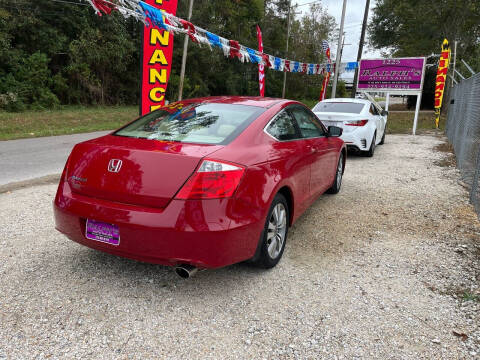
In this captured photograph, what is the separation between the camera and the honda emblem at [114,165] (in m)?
2.71

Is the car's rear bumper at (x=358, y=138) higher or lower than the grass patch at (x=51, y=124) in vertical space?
higher

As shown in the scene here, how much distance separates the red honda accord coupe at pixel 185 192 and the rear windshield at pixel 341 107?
6.26 metres

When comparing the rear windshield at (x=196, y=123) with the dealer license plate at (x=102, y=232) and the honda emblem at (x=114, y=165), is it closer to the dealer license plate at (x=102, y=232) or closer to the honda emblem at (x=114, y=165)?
the honda emblem at (x=114, y=165)

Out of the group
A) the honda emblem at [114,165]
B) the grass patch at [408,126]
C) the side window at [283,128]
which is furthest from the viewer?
the grass patch at [408,126]

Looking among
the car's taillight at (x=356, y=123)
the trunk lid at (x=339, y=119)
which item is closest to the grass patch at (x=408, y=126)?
the car's taillight at (x=356, y=123)

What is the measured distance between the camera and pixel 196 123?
332 centimetres

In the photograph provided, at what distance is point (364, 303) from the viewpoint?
113 inches

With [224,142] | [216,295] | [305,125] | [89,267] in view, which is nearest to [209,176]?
[224,142]

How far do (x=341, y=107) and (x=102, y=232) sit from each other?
310 inches

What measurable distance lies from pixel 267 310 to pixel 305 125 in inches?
92.8

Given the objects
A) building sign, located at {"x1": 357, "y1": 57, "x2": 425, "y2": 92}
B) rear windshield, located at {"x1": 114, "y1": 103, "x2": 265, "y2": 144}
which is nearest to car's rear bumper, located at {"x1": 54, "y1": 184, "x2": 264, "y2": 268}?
rear windshield, located at {"x1": 114, "y1": 103, "x2": 265, "y2": 144}

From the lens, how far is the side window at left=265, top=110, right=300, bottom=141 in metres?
3.46

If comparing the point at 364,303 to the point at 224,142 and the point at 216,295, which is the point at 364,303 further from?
the point at 224,142

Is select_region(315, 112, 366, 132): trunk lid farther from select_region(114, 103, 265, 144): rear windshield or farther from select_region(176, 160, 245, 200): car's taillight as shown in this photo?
select_region(176, 160, 245, 200): car's taillight
